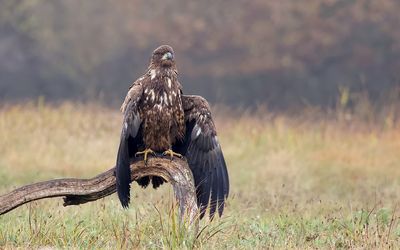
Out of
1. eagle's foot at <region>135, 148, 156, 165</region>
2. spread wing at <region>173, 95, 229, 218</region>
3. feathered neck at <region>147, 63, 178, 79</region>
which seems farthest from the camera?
feathered neck at <region>147, 63, 178, 79</region>

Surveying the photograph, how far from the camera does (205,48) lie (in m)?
24.0

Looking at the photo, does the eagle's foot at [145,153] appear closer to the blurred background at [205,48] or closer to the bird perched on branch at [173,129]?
the bird perched on branch at [173,129]

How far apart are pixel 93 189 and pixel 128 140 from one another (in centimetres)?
65

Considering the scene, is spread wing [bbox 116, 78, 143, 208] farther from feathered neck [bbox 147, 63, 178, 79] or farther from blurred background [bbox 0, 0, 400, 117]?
blurred background [bbox 0, 0, 400, 117]

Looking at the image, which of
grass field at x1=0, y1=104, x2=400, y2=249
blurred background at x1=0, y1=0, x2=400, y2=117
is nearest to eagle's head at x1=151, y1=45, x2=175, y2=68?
grass field at x1=0, y1=104, x2=400, y2=249

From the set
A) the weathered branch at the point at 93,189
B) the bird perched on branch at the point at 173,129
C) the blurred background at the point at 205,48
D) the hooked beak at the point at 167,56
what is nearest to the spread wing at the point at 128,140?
the bird perched on branch at the point at 173,129

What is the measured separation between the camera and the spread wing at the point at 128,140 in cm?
656

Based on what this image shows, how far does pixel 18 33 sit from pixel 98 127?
9816mm

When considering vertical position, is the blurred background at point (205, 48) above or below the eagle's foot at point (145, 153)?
above

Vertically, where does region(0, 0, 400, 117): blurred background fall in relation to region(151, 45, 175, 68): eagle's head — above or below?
above

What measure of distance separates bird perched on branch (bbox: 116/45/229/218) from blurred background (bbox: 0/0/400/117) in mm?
12880

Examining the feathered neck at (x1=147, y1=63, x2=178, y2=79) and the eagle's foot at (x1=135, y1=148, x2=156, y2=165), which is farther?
the feathered neck at (x1=147, y1=63, x2=178, y2=79)

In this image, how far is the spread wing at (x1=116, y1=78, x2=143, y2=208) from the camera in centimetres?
656

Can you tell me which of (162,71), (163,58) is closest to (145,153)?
(162,71)
